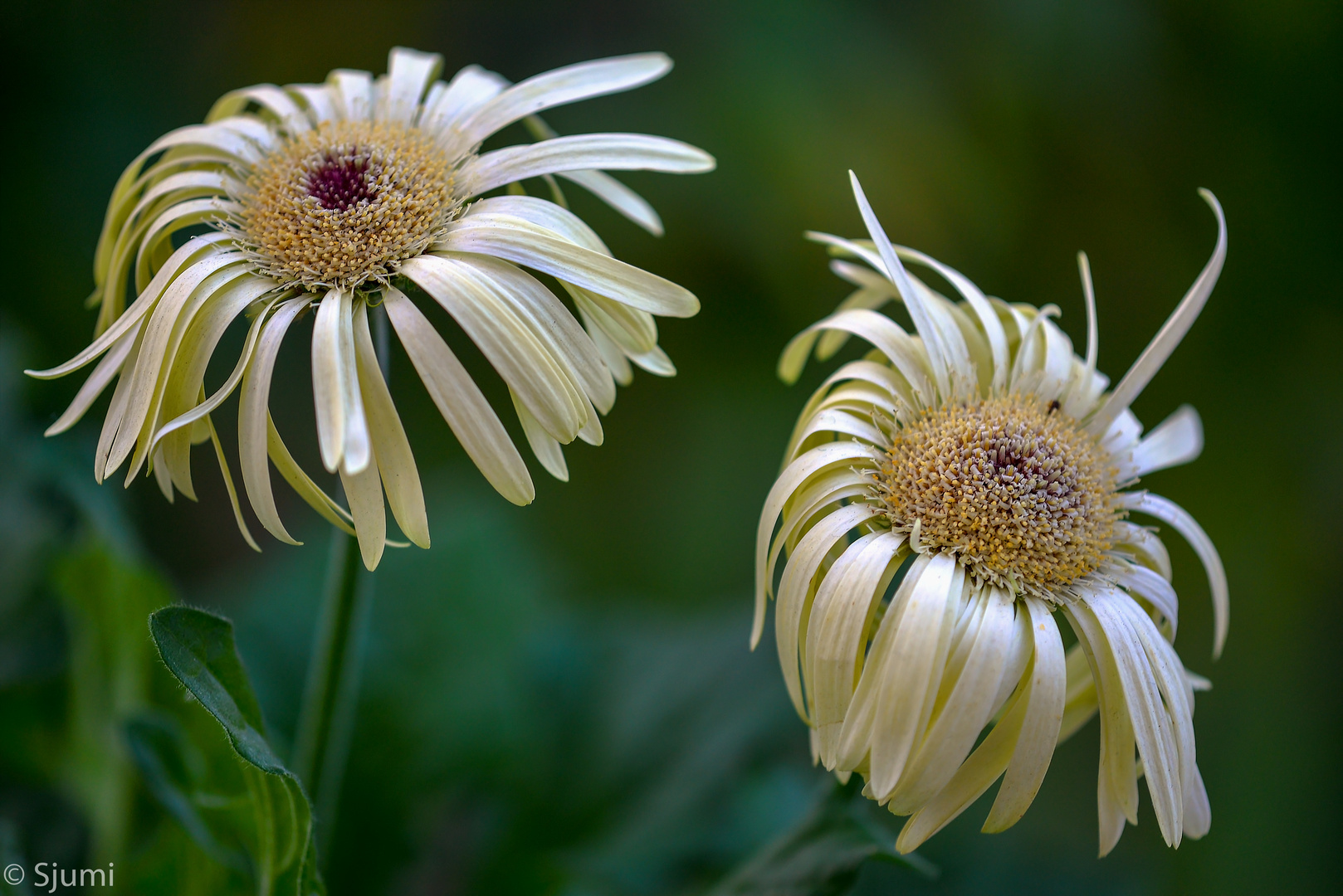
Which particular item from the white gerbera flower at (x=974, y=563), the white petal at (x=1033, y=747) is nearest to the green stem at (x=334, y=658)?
the white gerbera flower at (x=974, y=563)

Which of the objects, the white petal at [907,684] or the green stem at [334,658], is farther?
the green stem at [334,658]

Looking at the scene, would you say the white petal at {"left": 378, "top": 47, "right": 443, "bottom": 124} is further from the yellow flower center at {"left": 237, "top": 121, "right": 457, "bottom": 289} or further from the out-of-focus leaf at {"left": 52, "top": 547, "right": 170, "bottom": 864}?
the out-of-focus leaf at {"left": 52, "top": 547, "right": 170, "bottom": 864}

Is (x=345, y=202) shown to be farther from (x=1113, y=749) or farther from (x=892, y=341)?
(x=1113, y=749)

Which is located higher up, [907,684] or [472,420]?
[472,420]

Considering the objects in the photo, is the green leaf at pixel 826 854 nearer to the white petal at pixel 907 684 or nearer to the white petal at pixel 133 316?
the white petal at pixel 907 684

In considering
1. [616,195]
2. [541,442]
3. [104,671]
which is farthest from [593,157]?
[104,671]

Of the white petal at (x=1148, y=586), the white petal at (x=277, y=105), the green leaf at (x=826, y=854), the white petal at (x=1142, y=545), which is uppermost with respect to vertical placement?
the white petal at (x=277, y=105)
